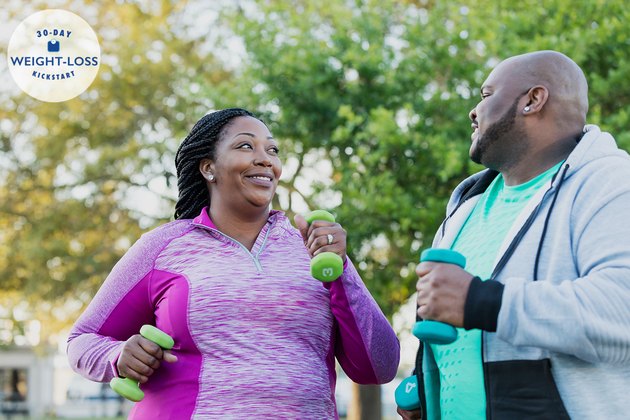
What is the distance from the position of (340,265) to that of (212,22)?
45.6 feet

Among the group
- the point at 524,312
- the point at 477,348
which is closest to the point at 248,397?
the point at 477,348

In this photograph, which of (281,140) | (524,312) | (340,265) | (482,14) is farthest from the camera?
(281,140)

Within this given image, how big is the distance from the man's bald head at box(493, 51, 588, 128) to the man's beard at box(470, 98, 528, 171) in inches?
4.0

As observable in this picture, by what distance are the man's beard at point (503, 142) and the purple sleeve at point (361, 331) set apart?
72 centimetres

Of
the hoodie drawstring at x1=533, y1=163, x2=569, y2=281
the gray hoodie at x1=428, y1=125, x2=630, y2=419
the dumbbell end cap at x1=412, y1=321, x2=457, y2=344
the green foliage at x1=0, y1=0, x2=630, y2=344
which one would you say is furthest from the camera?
the green foliage at x1=0, y1=0, x2=630, y2=344

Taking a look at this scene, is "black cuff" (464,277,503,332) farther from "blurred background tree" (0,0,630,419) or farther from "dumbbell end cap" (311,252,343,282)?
"blurred background tree" (0,0,630,419)

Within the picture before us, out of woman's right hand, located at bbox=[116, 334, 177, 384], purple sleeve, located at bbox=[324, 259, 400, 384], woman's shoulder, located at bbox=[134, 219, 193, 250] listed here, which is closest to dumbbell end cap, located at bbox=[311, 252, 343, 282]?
purple sleeve, located at bbox=[324, 259, 400, 384]

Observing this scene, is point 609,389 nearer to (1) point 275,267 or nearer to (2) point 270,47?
(1) point 275,267

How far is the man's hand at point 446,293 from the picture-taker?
2.49 meters

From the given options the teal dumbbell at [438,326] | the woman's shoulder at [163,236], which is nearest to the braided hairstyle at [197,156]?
the woman's shoulder at [163,236]

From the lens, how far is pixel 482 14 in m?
9.92

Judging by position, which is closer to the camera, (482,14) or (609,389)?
(609,389)

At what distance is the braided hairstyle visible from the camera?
379 cm

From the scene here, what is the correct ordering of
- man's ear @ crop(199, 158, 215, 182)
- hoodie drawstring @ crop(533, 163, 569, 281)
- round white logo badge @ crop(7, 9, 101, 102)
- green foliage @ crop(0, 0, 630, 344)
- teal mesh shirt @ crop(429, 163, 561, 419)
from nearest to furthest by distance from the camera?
hoodie drawstring @ crop(533, 163, 569, 281)
teal mesh shirt @ crop(429, 163, 561, 419)
man's ear @ crop(199, 158, 215, 182)
round white logo badge @ crop(7, 9, 101, 102)
green foliage @ crop(0, 0, 630, 344)
